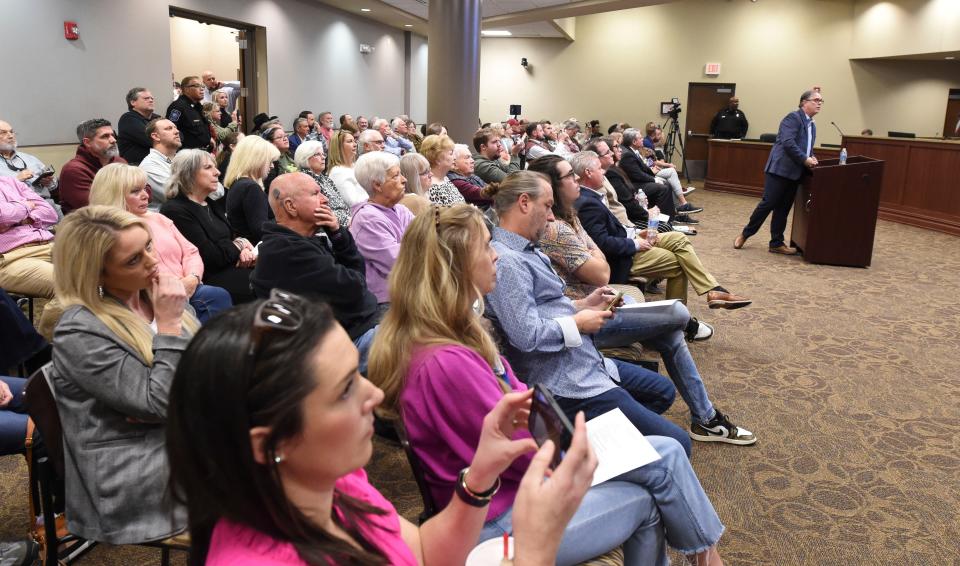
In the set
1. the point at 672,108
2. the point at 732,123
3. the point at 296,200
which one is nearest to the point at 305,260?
the point at 296,200

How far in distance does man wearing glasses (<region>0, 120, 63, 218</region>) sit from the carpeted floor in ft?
8.68

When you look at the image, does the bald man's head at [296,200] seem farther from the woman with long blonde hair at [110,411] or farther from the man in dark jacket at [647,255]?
the man in dark jacket at [647,255]

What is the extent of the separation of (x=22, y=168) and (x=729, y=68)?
14320 mm

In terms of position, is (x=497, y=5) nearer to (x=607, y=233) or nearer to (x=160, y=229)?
(x=607, y=233)

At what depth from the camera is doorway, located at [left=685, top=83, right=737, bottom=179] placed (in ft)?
52.6

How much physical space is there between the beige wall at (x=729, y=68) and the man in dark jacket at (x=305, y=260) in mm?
14536

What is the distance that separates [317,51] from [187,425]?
12.1 meters

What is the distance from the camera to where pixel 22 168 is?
16.3 feet

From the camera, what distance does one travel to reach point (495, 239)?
2586mm

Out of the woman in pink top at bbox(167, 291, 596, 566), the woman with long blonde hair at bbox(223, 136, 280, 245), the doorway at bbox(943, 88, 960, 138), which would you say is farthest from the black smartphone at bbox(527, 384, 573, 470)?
the doorway at bbox(943, 88, 960, 138)

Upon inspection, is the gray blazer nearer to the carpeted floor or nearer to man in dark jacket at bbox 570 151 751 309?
the carpeted floor

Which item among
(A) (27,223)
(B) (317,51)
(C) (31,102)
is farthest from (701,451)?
(B) (317,51)

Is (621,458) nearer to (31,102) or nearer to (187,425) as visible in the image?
(187,425)

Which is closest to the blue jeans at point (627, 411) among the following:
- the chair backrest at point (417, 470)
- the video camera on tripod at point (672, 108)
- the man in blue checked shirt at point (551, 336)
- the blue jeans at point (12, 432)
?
the man in blue checked shirt at point (551, 336)
